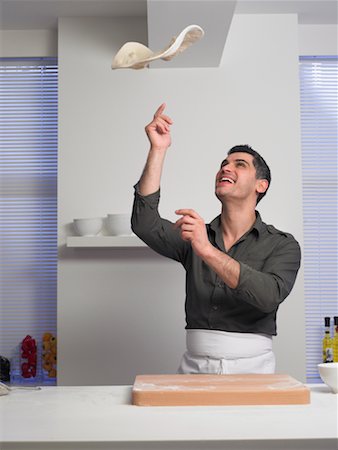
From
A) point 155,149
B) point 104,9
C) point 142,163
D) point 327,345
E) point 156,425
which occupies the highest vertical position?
point 104,9

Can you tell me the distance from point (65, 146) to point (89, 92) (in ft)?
1.04

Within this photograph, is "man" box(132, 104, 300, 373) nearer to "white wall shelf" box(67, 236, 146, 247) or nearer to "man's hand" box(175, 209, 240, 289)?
"man's hand" box(175, 209, 240, 289)

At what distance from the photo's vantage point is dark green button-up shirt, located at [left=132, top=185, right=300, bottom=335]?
2.06m

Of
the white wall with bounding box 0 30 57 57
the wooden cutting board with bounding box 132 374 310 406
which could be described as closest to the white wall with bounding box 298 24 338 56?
the white wall with bounding box 0 30 57 57

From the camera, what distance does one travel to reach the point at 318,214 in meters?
3.73

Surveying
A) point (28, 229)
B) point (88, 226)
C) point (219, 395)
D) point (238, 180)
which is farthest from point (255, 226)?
point (28, 229)

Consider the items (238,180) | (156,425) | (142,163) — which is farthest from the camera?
(142,163)

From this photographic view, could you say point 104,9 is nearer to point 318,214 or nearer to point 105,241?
point 105,241

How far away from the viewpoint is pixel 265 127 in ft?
11.5

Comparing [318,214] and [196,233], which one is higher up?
[318,214]

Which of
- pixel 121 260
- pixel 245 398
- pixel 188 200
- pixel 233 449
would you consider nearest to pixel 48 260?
pixel 121 260

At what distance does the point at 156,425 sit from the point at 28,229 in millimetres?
2478

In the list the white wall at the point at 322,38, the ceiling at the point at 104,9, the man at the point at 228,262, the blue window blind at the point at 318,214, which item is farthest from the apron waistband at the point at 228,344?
the white wall at the point at 322,38

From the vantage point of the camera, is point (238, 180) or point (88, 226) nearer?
point (238, 180)
